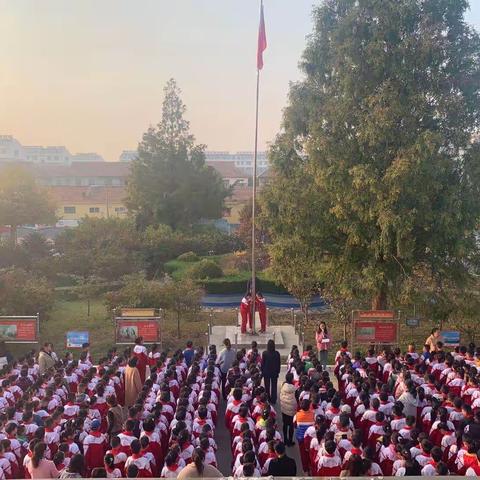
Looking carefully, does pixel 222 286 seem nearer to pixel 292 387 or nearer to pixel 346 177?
pixel 346 177

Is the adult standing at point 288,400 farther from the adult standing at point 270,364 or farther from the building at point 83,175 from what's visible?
the building at point 83,175

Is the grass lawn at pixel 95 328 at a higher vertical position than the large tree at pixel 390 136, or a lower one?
lower

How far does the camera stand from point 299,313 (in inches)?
821

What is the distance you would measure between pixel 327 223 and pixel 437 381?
Result: 645cm

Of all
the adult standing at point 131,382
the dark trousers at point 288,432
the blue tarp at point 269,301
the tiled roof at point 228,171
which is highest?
the tiled roof at point 228,171

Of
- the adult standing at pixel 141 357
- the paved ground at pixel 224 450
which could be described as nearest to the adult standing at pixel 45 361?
the adult standing at pixel 141 357

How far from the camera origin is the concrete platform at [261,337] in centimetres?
1538

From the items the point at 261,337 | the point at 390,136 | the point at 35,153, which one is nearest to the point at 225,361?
the point at 261,337

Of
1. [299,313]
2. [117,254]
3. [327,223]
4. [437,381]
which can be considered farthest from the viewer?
[117,254]

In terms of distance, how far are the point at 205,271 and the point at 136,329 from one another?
1185cm

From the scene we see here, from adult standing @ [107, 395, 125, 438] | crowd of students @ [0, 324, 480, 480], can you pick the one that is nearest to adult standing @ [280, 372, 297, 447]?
crowd of students @ [0, 324, 480, 480]

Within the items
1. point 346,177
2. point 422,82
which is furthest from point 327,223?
point 422,82

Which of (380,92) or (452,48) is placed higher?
(452,48)

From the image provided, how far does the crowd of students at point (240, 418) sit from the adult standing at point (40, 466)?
0.4 inches
